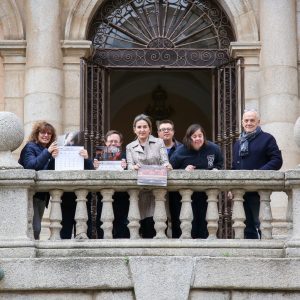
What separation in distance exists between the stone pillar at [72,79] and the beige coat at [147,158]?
4245 mm

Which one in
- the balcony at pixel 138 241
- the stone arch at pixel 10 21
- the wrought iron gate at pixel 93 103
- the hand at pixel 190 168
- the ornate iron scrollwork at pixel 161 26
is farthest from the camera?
the ornate iron scrollwork at pixel 161 26

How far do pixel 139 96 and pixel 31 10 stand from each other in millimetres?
7924

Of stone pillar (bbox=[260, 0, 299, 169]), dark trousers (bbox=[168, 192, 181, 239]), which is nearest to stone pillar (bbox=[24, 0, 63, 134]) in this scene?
stone pillar (bbox=[260, 0, 299, 169])

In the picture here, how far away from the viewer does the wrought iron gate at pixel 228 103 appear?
51.6 feet

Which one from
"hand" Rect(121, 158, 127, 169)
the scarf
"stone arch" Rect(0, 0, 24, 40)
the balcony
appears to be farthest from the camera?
"stone arch" Rect(0, 0, 24, 40)

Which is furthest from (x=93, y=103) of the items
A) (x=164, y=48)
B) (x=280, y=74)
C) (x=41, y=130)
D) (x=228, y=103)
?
(x=41, y=130)

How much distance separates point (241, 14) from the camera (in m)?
16.0

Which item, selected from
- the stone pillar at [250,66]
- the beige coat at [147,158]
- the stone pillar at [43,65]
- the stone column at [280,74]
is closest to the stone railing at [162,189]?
the beige coat at [147,158]

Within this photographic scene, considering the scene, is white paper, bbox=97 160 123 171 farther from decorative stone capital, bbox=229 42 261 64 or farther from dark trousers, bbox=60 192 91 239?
decorative stone capital, bbox=229 42 261 64

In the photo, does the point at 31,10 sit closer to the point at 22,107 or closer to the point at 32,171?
the point at 22,107

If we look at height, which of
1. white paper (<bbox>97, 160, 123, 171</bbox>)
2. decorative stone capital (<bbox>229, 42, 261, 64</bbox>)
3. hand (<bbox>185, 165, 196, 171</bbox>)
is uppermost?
decorative stone capital (<bbox>229, 42, 261, 64</bbox>)

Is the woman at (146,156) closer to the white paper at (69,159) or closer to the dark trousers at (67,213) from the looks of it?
the white paper at (69,159)

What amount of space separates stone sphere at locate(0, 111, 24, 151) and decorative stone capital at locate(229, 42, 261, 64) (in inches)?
210

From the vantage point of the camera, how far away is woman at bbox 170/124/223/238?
11461 mm
